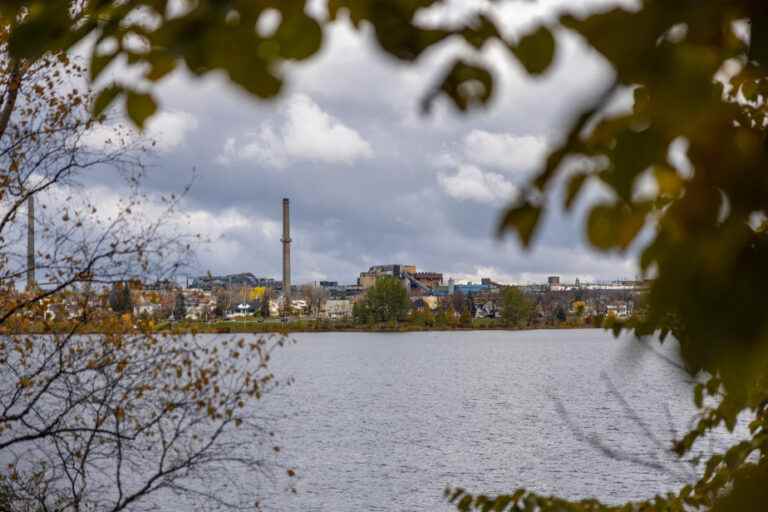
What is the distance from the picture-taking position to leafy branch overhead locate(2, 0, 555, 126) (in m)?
1.08

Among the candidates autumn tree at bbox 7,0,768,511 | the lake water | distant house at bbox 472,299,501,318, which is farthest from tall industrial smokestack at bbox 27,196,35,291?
distant house at bbox 472,299,501,318

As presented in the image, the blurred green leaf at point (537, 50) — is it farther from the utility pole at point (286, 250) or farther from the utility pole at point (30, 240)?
the utility pole at point (286, 250)

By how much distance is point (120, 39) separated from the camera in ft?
5.04

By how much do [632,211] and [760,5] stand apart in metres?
0.30

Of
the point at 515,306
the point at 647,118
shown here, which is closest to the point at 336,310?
the point at 515,306

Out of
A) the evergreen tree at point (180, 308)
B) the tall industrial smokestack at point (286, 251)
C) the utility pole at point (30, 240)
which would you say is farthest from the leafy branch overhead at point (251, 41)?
the tall industrial smokestack at point (286, 251)

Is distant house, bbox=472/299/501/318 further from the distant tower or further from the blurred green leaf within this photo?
the blurred green leaf

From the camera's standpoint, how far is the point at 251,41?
1.08 m

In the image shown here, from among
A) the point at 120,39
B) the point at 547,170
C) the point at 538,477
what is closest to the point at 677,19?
the point at 547,170

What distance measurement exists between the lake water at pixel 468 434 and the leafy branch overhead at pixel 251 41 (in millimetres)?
441

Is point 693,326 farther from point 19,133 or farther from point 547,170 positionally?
point 19,133

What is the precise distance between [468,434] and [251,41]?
100 ft

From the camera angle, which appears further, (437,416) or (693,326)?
(437,416)

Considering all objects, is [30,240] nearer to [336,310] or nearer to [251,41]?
[251,41]
